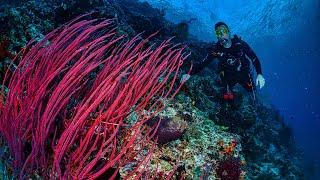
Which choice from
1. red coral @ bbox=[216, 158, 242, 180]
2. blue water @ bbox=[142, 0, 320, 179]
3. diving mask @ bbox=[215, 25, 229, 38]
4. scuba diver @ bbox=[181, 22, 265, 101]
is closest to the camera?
red coral @ bbox=[216, 158, 242, 180]

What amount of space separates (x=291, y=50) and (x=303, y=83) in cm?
4018

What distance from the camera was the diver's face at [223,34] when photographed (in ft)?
22.8

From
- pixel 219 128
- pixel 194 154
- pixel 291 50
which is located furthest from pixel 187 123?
pixel 291 50

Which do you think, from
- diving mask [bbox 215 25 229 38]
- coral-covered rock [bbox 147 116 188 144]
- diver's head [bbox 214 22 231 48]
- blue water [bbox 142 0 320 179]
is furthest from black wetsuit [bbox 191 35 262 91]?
blue water [bbox 142 0 320 179]

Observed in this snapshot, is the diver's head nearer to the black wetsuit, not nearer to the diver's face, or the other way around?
the diver's face

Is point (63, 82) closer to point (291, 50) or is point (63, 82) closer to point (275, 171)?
point (275, 171)

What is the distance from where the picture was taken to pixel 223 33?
7.02 meters

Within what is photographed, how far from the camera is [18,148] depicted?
7.74ft

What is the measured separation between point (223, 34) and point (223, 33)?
0.08ft

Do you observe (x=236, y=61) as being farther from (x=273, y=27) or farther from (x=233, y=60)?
(x=273, y=27)

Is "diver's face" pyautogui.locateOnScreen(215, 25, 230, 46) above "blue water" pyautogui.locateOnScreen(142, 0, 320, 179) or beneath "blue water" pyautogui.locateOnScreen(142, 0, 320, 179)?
beneath

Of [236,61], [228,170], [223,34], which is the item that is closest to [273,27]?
[236,61]

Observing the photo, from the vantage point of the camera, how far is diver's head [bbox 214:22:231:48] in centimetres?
695

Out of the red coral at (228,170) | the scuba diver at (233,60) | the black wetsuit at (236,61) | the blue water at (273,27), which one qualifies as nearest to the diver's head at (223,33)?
the scuba diver at (233,60)
